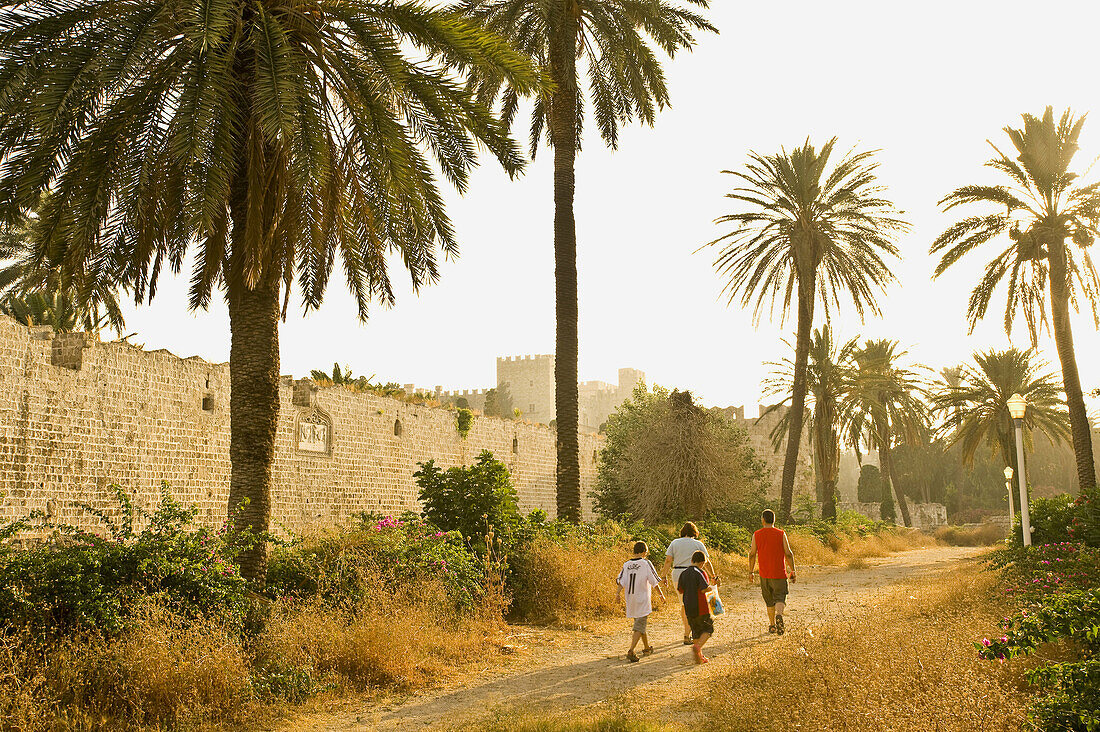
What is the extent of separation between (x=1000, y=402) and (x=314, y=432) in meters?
24.6

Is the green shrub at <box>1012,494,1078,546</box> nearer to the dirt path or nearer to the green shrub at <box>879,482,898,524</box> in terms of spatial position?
→ the dirt path

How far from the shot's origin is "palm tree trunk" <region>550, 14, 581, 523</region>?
15.7 meters

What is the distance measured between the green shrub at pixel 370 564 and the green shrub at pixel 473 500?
3.55ft

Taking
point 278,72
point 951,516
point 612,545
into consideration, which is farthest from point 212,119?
point 951,516

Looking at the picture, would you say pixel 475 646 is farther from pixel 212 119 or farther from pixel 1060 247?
pixel 1060 247

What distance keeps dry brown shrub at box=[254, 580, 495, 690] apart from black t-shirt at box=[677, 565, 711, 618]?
255cm

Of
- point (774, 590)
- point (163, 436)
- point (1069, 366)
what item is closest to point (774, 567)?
point (774, 590)

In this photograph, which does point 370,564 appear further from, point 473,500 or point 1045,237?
point 1045,237

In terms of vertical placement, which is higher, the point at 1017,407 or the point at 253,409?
the point at 1017,407

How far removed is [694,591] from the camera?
29.8ft

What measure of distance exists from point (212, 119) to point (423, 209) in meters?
2.55

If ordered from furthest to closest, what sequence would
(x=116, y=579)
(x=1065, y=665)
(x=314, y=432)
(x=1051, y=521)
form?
1. (x=314, y=432)
2. (x=1051, y=521)
3. (x=116, y=579)
4. (x=1065, y=665)

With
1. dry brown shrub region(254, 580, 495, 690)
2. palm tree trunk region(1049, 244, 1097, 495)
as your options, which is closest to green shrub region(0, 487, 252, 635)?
dry brown shrub region(254, 580, 495, 690)

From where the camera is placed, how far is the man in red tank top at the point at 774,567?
10.3 metres
